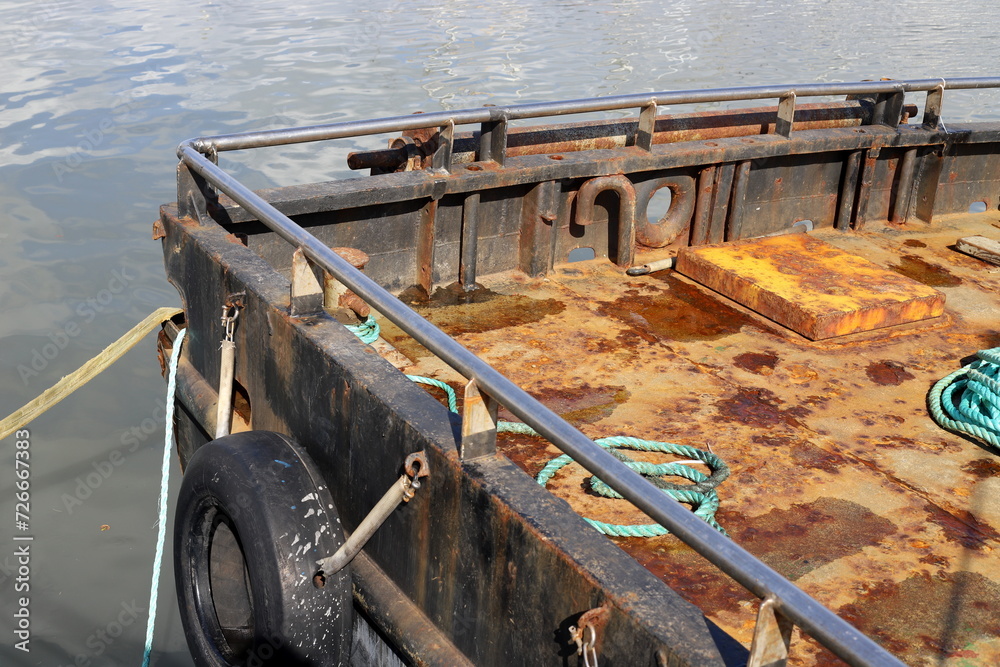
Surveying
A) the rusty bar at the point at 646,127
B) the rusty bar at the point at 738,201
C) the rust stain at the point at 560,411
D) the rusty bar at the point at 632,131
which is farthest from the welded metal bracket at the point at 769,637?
the rusty bar at the point at 738,201

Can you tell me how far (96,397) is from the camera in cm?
868

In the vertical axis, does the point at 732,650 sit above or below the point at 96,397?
above

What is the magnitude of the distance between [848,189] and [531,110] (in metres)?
2.54

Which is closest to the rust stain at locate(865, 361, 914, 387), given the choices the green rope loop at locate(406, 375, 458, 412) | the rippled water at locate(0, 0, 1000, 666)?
the green rope loop at locate(406, 375, 458, 412)

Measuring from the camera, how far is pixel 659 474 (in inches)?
150

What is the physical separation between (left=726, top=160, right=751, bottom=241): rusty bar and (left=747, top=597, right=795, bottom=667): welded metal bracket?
4.55m

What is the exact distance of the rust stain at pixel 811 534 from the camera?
3.42m

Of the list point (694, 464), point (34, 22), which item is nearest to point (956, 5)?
point (34, 22)

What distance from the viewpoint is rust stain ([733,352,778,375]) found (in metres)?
4.80

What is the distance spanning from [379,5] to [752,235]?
22.0m

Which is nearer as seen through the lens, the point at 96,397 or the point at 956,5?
the point at 96,397

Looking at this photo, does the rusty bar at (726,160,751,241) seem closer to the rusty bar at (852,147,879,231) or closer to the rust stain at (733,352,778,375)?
the rusty bar at (852,147,879,231)

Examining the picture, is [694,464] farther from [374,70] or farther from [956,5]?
[956,5]

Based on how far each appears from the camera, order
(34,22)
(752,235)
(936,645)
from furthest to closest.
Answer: (34,22)
(752,235)
(936,645)
